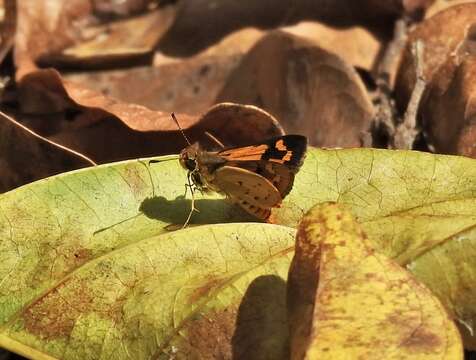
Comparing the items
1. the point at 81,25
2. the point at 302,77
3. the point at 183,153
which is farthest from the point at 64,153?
the point at 81,25

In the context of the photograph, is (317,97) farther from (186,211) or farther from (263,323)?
(263,323)

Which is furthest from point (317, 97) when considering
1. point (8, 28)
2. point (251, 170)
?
point (8, 28)

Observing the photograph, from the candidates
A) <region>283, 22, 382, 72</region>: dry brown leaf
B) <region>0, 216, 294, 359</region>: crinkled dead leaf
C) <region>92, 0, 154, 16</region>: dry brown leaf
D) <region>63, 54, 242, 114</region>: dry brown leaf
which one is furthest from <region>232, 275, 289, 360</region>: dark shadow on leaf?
<region>92, 0, 154, 16</region>: dry brown leaf

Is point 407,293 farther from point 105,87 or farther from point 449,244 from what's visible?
point 105,87

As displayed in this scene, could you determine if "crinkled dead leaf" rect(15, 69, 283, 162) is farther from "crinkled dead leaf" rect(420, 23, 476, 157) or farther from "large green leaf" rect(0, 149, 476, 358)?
"crinkled dead leaf" rect(420, 23, 476, 157)

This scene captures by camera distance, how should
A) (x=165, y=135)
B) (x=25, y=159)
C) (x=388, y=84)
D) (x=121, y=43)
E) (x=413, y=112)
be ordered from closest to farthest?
(x=25, y=159), (x=165, y=135), (x=413, y=112), (x=388, y=84), (x=121, y=43)

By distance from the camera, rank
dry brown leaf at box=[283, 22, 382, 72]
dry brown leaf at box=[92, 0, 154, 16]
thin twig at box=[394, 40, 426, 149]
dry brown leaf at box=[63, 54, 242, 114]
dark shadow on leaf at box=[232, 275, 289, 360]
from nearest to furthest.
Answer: dark shadow on leaf at box=[232, 275, 289, 360]
thin twig at box=[394, 40, 426, 149]
dry brown leaf at box=[63, 54, 242, 114]
dry brown leaf at box=[283, 22, 382, 72]
dry brown leaf at box=[92, 0, 154, 16]
